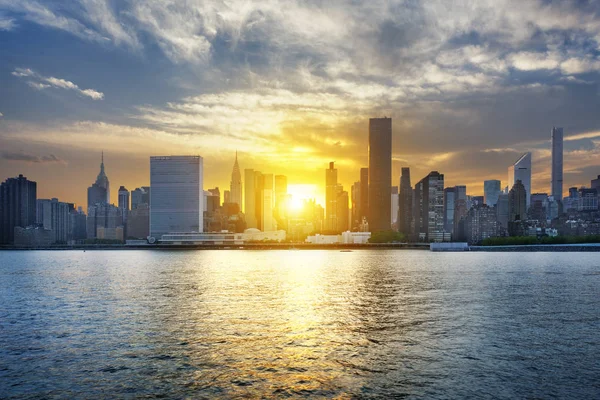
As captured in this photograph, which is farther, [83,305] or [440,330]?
[83,305]

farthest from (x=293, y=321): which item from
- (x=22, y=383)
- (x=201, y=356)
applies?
(x=22, y=383)

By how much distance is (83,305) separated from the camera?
77062 millimetres

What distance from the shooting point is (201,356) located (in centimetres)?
4403

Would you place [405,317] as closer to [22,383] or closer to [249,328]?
[249,328]

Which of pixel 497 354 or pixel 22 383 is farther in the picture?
pixel 497 354

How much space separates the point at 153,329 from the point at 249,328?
11.8 m

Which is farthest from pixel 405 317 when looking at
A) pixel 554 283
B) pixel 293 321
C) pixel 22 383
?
pixel 554 283

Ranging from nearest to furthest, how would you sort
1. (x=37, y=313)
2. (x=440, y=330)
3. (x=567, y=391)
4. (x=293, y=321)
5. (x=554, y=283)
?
1. (x=567, y=391)
2. (x=440, y=330)
3. (x=293, y=321)
4. (x=37, y=313)
5. (x=554, y=283)

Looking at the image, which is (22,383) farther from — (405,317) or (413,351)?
(405,317)

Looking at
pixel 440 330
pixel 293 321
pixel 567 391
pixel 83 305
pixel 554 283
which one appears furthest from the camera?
pixel 554 283

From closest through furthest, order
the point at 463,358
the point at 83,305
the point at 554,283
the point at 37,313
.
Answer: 1. the point at 463,358
2. the point at 37,313
3. the point at 83,305
4. the point at 554,283

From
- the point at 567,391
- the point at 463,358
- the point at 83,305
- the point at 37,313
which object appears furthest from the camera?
the point at 83,305

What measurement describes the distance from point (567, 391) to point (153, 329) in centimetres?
4402

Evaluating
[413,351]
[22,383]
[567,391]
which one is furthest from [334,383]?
[22,383]
